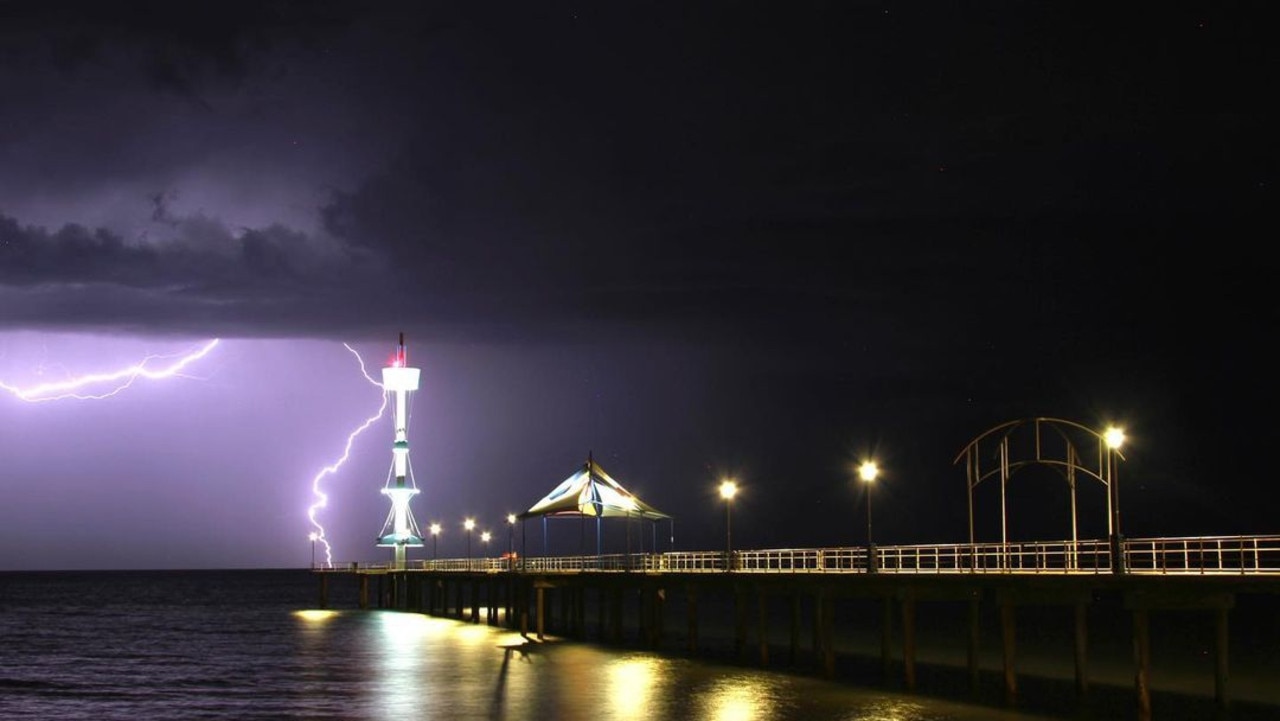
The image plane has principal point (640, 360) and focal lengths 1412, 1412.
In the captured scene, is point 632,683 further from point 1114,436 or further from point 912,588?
point 1114,436

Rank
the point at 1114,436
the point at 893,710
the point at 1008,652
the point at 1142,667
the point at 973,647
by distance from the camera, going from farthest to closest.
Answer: the point at 973,647
the point at 1008,652
the point at 893,710
the point at 1114,436
the point at 1142,667

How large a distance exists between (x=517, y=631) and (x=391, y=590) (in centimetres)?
3637

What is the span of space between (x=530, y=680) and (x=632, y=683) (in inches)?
161

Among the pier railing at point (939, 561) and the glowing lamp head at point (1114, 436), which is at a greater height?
the glowing lamp head at point (1114, 436)

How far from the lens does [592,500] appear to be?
244 ft

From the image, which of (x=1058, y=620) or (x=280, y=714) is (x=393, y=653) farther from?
(x=1058, y=620)

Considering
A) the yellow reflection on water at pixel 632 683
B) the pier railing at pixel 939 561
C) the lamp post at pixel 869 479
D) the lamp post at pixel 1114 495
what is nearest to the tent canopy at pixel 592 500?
the pier railing at pixel 939 561

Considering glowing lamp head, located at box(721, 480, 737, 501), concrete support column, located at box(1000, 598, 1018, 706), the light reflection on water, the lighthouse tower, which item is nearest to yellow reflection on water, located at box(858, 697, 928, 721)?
the light reflection on water

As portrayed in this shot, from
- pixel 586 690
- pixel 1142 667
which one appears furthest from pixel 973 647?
pixel 586 690

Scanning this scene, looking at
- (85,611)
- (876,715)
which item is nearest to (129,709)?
(876,715)

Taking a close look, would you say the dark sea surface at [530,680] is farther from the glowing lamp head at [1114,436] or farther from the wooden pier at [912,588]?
the glowing lamp head at [1114,436]

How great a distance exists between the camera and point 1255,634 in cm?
9956

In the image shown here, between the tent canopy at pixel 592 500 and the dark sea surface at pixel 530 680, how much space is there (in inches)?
273

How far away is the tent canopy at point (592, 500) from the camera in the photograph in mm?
74188
